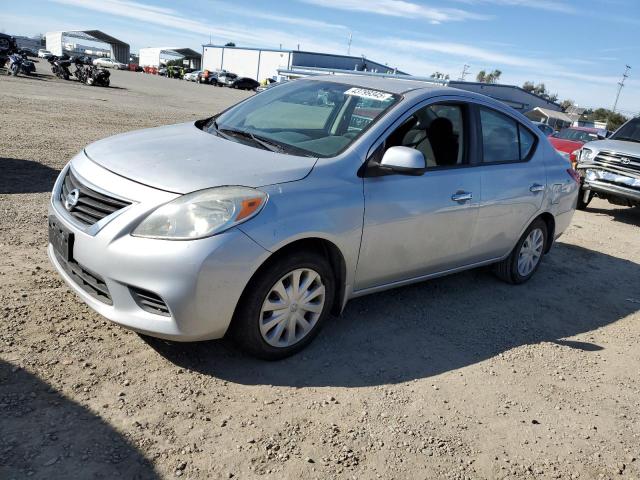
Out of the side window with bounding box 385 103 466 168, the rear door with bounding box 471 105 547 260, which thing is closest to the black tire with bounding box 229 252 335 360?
the side window with bounding box 385 103 466 168

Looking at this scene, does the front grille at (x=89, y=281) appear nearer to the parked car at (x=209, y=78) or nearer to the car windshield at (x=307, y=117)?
the car windshield at (x=307, y=117)

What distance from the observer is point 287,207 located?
310 centimetres

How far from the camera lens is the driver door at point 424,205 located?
3637 millimetres

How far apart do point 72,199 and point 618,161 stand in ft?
29.0

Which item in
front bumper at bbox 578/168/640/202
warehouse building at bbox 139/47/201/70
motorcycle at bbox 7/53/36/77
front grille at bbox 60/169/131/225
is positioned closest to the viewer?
front grille at bbox 60/169/131/225

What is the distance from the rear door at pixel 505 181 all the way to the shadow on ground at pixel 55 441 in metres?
3.08

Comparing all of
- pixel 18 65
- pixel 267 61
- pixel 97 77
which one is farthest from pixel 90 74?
pixel 267 61

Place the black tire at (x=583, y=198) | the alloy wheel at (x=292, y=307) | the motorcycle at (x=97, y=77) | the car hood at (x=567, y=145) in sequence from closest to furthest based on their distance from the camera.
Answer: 1. the alloy wheel at (x=292, y=307)
2. the black tire at (x=583, y=198)
3. the car hood at (x=567, y=145)
4. the motorcycle at (x=97, y=77)

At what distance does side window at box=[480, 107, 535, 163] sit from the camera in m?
4.56

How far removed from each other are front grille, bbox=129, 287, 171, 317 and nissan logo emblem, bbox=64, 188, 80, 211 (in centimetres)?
69

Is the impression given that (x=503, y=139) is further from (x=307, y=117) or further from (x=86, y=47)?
(x=86, y=47)

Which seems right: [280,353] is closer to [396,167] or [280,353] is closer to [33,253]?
[396,167]

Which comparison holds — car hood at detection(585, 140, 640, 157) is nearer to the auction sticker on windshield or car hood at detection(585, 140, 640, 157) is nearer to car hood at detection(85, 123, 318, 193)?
the auction sticker on windshield

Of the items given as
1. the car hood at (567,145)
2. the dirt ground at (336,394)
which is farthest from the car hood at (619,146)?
the dirt ground at (336,394)
